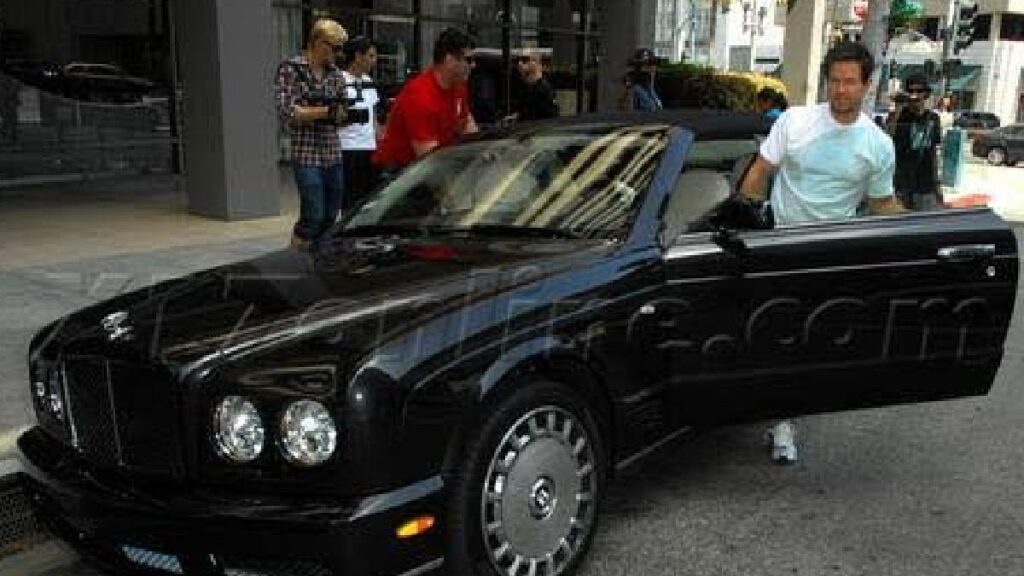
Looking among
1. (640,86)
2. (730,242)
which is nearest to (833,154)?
(730,242)

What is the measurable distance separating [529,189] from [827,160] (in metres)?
1.27

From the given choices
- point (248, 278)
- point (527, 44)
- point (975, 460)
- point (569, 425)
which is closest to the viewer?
point (569, 425)

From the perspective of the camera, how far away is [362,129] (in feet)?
24.9

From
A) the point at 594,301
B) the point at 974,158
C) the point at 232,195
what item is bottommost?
the point at 974,158

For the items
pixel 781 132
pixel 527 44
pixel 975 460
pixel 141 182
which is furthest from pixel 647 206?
pixel 527 44

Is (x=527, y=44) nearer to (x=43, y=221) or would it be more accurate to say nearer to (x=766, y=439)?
(x=43, y=221)

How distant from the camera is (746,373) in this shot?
4000 mm

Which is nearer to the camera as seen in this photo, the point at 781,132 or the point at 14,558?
the point at 14,558

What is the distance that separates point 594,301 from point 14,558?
2205 mm

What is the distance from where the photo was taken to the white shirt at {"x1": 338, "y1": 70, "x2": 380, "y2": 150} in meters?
7.37

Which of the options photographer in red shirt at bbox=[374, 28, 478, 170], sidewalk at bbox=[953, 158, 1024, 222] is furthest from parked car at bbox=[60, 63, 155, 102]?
sidewalk at bbox=[953, 158, 1024, 222]

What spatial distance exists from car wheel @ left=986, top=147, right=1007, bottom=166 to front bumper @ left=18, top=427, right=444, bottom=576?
1360 inches

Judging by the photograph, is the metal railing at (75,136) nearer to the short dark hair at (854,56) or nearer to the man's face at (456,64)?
the man's face at (456,64)

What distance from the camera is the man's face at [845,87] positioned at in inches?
173
